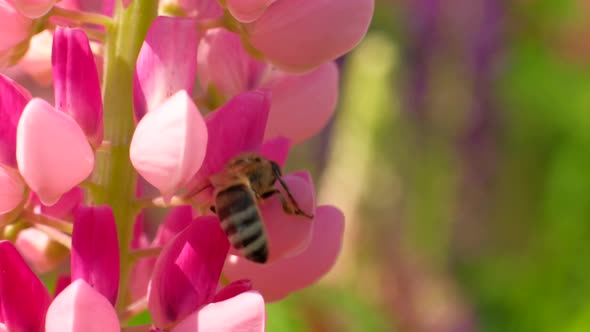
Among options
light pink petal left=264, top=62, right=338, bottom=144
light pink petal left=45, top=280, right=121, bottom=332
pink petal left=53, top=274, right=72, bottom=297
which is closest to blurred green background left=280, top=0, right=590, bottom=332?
light pink petal left=264, top=62, right=338, bottom=144

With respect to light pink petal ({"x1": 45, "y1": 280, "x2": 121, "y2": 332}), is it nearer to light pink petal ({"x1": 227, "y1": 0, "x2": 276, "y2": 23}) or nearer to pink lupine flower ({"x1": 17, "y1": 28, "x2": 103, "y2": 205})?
pink lupine flower ({"x1": 17, "y1": 28, "x2": 103, "y2": 205})

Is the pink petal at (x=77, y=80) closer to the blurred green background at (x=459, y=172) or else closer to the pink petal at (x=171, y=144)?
the pink petal at (x=171, y=144)

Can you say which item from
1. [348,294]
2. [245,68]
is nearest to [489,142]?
[348,294]

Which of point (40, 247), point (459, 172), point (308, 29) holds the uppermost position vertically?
point (308, 29)

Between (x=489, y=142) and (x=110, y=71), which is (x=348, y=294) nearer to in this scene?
(x=489, y=142)

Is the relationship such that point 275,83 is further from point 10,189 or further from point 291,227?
point 10,189

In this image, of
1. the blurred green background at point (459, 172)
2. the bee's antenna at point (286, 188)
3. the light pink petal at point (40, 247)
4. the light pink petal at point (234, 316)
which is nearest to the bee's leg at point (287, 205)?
the bee's antenna at point (286, 188)

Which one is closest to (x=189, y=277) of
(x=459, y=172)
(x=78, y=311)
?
(x=78, y=311)

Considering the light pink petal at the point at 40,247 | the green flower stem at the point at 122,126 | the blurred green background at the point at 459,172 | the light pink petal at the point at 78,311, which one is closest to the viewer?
the light pink petal at the point at 78,311
